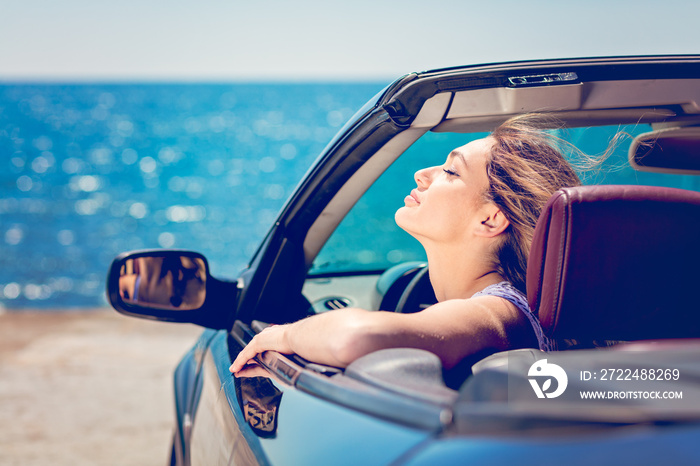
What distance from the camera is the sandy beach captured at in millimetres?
4602

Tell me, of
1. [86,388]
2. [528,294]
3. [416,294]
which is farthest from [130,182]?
[528,294]

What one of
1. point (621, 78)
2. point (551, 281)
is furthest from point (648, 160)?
point (551, 281)

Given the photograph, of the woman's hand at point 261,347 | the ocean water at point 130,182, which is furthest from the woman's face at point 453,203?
the ocean water at point 130,182

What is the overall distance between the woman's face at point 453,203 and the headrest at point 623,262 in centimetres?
49

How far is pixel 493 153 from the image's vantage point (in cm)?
186

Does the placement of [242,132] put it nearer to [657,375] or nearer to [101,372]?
→ [101,372]

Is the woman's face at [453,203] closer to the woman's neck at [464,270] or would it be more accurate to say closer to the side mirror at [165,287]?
the woman's neck at [464,270]

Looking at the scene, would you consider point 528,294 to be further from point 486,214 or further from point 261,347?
point 261,347

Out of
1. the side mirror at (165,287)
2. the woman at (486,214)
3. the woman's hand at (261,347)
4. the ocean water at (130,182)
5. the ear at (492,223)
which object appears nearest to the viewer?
the woman's hand at (261,347)

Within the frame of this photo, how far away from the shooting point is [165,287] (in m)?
2.20

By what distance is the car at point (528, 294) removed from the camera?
0.90m

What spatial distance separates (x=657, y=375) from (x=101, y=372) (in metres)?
5.94

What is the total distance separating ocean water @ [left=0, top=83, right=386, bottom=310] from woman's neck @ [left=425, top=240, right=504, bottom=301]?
102 centimetres

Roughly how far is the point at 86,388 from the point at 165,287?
161 inches
